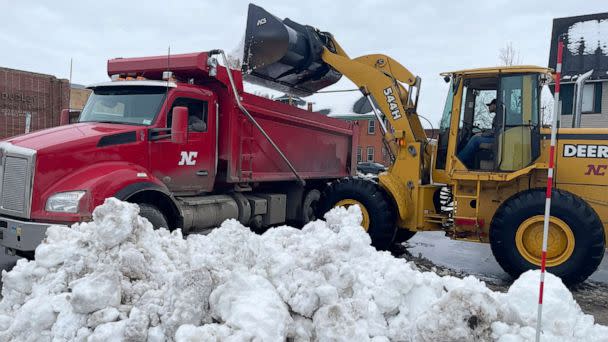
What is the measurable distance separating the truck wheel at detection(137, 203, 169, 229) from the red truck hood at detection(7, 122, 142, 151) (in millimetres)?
984

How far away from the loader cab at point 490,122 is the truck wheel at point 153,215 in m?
4.11

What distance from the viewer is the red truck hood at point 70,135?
5658mm

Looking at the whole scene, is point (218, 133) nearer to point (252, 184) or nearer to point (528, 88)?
point (252, 184)

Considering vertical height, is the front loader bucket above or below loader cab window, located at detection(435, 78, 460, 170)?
above

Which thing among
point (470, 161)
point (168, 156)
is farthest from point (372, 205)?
point (168, 156)

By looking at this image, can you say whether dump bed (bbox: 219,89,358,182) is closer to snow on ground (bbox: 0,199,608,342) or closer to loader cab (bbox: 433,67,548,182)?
loader cab (bbox: 433,67,548,182)

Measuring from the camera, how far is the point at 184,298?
3.33 metres

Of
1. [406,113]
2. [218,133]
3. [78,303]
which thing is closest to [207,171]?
[218,133]

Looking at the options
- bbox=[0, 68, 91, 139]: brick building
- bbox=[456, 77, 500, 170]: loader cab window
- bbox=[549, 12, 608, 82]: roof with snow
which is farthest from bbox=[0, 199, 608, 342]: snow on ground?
bbox=[549, 12, 608, 82]: roof with snow

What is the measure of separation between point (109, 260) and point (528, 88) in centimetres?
588

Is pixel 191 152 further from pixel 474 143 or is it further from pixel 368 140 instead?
pixel 368 140

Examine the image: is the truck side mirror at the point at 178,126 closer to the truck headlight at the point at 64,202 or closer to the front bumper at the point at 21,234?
the truck headlight at the point at 64,202

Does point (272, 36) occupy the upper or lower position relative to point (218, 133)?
upper

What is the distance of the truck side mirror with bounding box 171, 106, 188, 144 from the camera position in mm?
6352
